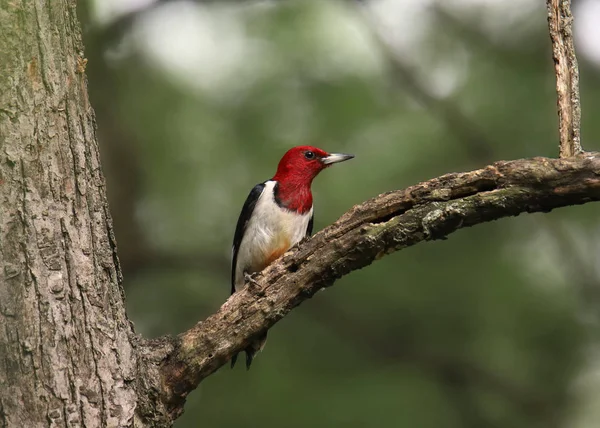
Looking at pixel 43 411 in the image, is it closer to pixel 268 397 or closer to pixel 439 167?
pixel 268 397

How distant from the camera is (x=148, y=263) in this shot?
6.30m

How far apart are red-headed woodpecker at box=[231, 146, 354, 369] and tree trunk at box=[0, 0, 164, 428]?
6.35 ft

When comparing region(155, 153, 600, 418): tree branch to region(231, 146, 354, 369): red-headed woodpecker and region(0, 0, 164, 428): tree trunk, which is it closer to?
region(0, 0, 164, 428): tree trunk

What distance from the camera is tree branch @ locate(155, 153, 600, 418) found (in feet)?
9.14

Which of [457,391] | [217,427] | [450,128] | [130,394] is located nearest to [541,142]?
[450,128]

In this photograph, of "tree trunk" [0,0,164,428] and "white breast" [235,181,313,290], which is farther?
"white breast" [235,181,313,290]

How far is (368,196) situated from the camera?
5.65 metres

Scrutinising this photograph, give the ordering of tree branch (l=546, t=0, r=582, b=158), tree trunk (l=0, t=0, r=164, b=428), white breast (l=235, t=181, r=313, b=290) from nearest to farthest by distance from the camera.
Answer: tree trunk (l=0, t=0, r=164, b=428)
tree branch (l=546, t=0, r=582, b=158)
white breast (l=235, t=181, r=313, b=290)

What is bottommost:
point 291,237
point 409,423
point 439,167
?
point 409,423

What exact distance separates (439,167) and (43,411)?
373 centimetres

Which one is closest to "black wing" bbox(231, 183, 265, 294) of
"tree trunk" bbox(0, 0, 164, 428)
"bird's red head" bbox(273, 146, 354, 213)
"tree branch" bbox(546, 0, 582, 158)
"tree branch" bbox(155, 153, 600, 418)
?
"bird's red head" bbox(273, 146, 354, 213)

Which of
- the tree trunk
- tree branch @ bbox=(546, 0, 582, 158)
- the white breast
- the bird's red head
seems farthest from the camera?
the bird's red head

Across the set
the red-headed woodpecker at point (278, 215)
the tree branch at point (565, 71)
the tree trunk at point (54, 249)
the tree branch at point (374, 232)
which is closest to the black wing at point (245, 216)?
the red-headed woodpecker at point (278, 215)

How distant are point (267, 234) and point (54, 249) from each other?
2.15 m
